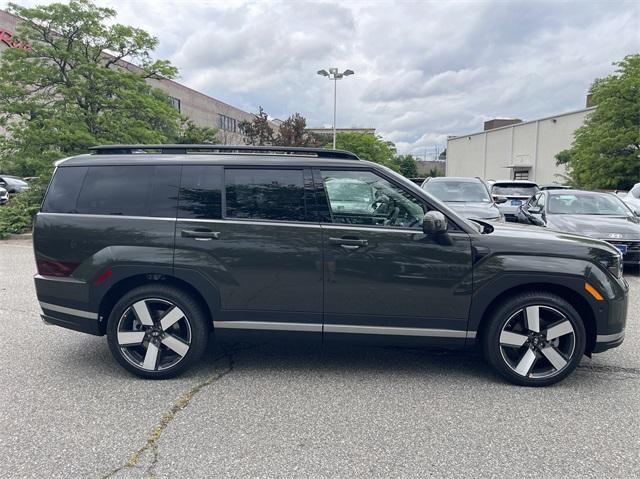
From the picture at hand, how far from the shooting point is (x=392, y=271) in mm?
3623

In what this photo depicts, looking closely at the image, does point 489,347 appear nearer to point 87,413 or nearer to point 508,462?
point 508,462

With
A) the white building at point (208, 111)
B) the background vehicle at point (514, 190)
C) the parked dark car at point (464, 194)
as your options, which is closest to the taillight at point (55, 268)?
the parked dark car at point (464, 194)

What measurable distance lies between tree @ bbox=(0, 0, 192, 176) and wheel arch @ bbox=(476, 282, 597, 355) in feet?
40.2

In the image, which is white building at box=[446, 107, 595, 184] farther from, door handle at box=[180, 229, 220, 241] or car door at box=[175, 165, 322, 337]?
door handle at box=[180, 229, 220, 241]

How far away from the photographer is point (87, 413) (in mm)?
3244

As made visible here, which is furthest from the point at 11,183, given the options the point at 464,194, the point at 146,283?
the point at 146,283

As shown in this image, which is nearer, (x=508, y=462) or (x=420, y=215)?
(x=508, y=462)

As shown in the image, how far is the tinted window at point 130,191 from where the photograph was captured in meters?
3.81

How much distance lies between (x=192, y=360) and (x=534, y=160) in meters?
43.1

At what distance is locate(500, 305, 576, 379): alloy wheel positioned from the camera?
3.64m

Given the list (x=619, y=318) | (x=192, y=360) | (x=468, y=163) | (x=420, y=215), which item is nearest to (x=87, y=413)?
(x=192, y=360)

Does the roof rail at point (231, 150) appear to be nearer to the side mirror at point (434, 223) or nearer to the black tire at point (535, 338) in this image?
the side mirror at point (434, 223)

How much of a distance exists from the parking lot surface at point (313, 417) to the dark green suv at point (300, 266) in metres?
0.34

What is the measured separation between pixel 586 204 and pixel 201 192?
8204mm
